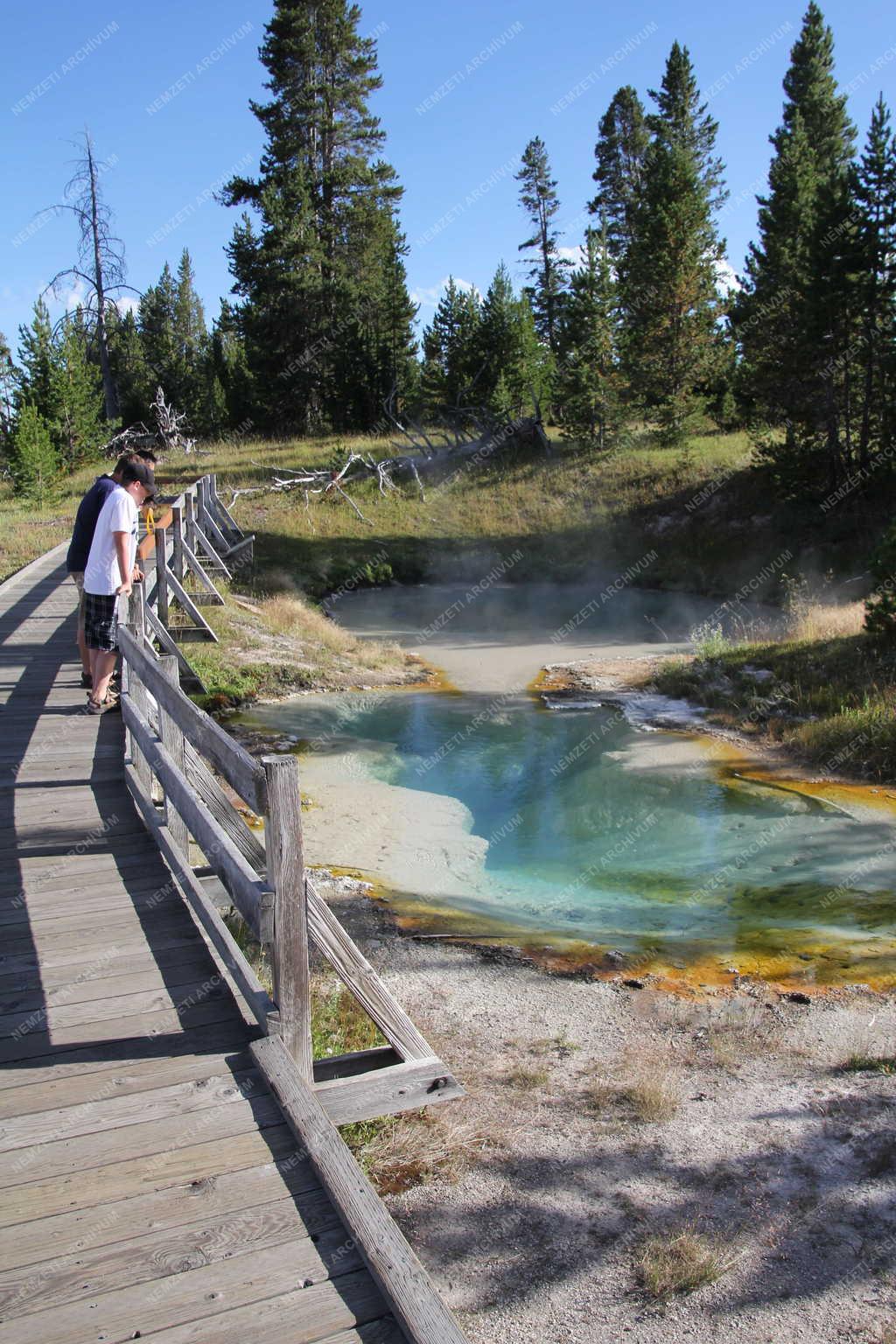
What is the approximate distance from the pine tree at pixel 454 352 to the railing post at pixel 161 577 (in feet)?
76.3

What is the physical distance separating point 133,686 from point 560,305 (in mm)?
45271

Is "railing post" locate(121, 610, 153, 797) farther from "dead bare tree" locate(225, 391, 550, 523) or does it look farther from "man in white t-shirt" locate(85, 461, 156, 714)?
"dead bare tree" locate(225, 391, 550, 523)

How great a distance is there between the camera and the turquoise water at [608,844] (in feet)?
26.5

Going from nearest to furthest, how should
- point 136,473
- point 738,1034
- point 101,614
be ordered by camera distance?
point 738,1034
point 136,473
point 101,614

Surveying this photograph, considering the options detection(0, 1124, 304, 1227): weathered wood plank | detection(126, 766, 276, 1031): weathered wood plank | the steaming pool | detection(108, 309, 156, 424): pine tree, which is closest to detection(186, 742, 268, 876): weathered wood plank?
detection(126, 766, 276, 1031): weathered wood plank

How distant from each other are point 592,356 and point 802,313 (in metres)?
8.42

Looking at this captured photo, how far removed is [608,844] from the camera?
10375 millimetres

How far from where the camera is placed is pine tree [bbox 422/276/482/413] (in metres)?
35.4

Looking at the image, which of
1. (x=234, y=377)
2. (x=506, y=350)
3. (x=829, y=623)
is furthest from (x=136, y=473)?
(x=234, y=377)

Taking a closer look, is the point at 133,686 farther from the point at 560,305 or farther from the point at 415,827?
the point at 560,305

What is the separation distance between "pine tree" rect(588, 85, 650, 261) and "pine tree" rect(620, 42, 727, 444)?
1527 cm

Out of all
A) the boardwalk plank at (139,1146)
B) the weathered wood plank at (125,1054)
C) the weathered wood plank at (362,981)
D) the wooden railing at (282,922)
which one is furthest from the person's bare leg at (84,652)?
the weathered wood plank at (125,1054)

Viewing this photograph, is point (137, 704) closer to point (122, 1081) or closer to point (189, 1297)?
point (122, 1081)

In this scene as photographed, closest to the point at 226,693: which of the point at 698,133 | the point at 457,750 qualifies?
the point at 457,750
